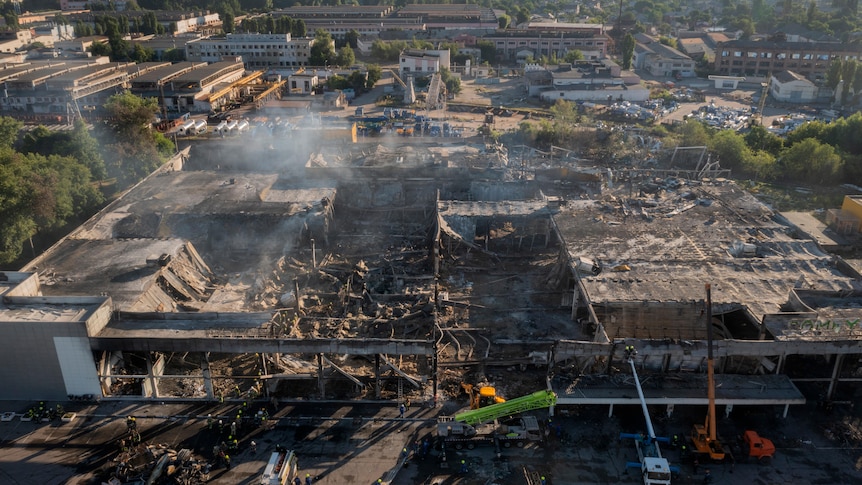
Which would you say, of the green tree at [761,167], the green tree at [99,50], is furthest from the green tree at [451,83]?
the green tree at [99,50]

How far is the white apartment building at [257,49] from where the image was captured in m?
80.4

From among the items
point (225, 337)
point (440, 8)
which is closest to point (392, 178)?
point (225, 337)

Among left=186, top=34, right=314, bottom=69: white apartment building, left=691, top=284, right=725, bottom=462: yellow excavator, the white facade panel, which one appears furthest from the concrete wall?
left=186, top=34, right=314, bottom=69: white apartment building

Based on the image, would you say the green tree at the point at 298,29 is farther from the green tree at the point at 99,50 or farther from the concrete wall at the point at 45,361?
the concrete wall at the point at 45,361

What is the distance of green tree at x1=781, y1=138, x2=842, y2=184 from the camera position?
4038 centimetres

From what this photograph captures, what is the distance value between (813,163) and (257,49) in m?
65.8

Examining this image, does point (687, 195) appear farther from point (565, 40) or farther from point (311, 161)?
point (565, 40)

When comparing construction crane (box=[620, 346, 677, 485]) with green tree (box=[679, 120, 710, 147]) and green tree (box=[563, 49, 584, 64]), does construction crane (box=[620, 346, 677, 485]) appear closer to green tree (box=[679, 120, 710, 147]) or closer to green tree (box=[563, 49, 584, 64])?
green tree (box=[679, 120, 710, 147])

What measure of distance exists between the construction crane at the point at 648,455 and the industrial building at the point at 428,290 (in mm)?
862

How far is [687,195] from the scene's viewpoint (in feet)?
107

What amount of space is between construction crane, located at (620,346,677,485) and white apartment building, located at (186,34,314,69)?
71.5 m

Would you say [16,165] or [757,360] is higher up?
[16,165]

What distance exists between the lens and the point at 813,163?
133 feet

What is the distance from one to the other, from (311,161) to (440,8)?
8906cm
